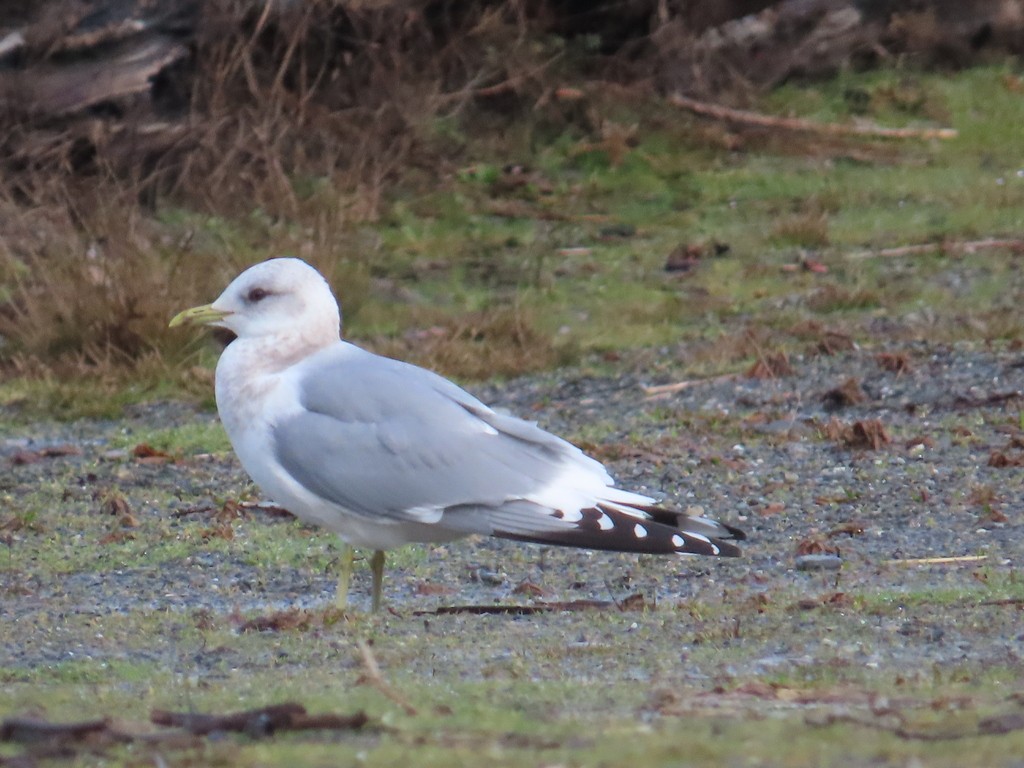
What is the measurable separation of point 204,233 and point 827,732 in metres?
7.86

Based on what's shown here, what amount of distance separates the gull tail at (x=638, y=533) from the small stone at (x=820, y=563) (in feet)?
2.23

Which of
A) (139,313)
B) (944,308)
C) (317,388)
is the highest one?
(317,388)

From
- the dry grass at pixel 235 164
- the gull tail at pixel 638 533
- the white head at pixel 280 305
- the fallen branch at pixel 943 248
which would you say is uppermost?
the white head at pixel 280 305

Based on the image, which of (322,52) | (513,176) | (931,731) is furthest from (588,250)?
(931,731)

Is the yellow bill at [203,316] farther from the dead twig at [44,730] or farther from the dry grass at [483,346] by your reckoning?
the dry grass at [483,346]

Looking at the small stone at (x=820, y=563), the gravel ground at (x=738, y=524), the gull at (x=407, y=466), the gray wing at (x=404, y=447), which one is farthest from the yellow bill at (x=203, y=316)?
the small stone at (x=820, y=563)

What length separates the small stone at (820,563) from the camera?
17.0 ft

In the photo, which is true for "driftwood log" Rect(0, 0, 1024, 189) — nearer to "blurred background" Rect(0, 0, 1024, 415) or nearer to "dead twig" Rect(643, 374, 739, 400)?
"blurred background" Rect(0, 0, 1024, 415)

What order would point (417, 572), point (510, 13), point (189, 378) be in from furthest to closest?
point (510, 13), point (189, 378), point (417, 572)

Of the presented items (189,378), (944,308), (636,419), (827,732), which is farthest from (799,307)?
(827,732)

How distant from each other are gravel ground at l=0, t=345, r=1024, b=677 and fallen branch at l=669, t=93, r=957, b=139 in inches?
191

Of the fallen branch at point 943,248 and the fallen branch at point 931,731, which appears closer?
the fallen branch at point 931,731

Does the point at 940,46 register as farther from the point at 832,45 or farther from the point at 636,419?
the point at 636,419

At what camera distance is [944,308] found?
966cm
